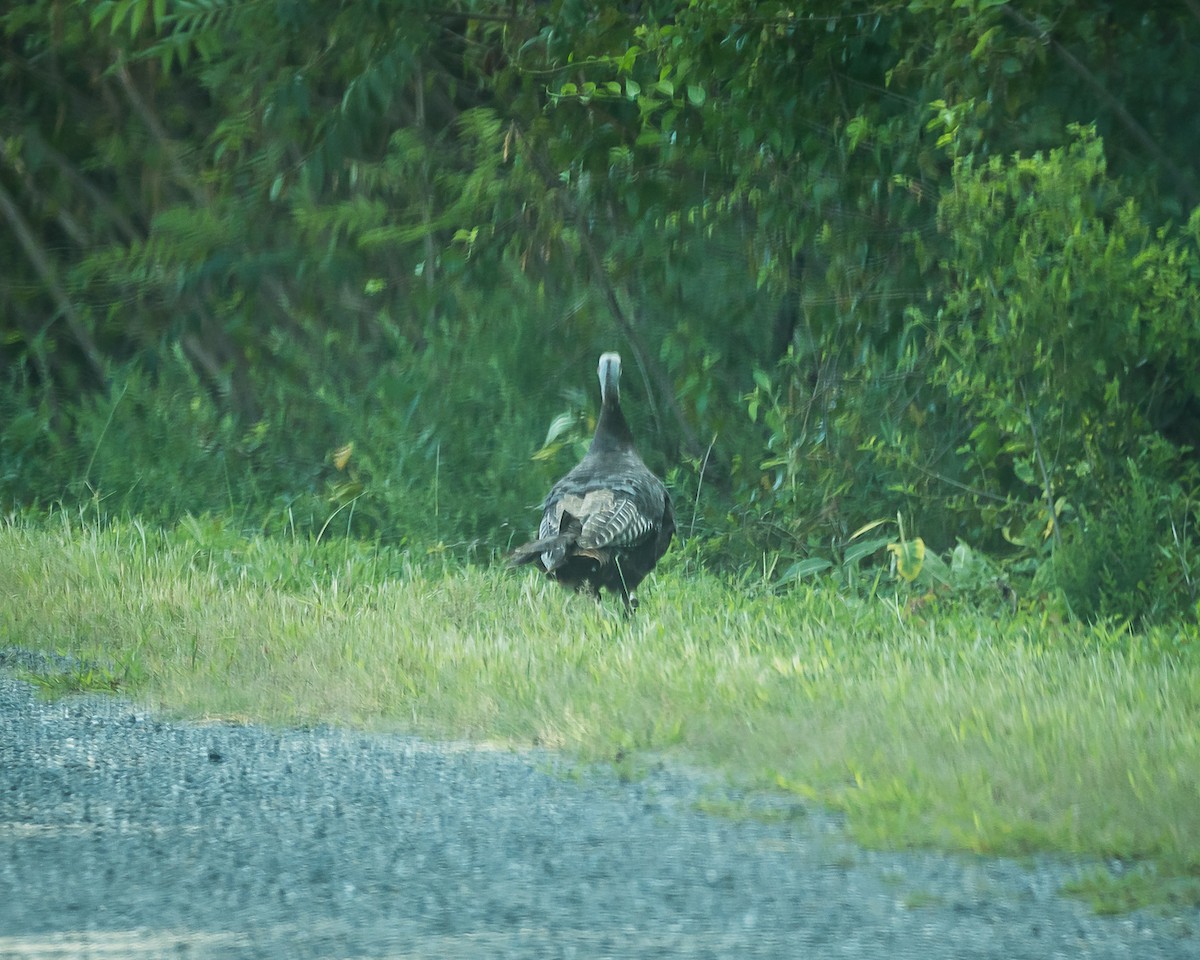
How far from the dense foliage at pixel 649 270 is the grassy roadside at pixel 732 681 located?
40.3 inches

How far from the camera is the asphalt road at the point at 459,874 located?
11.8 feet

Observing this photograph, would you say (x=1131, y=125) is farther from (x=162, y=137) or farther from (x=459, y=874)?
(x=162, y=137)

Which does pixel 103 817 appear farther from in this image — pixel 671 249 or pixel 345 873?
pixel 671 249

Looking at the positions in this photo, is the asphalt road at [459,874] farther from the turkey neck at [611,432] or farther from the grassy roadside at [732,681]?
the turkey neck at [611,432]

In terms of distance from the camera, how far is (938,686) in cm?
582

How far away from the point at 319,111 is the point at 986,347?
4.72m

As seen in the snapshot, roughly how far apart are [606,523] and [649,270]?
10.6 ft

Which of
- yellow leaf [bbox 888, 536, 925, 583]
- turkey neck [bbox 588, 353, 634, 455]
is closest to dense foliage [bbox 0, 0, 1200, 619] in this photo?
yellow leaf [bbox 888, 536, 925, 583]

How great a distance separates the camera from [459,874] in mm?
4109

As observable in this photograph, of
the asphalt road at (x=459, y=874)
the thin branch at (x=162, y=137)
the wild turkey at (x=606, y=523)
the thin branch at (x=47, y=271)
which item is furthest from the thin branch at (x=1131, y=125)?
the thin branch at (x=47, y=271)

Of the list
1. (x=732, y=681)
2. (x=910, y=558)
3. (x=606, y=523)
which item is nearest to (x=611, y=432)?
(x=606, y=523)

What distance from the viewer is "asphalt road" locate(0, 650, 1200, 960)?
11.8 ft

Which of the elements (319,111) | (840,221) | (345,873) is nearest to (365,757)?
(345,873)

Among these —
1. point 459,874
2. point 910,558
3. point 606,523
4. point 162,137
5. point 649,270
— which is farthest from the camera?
point 162,137
